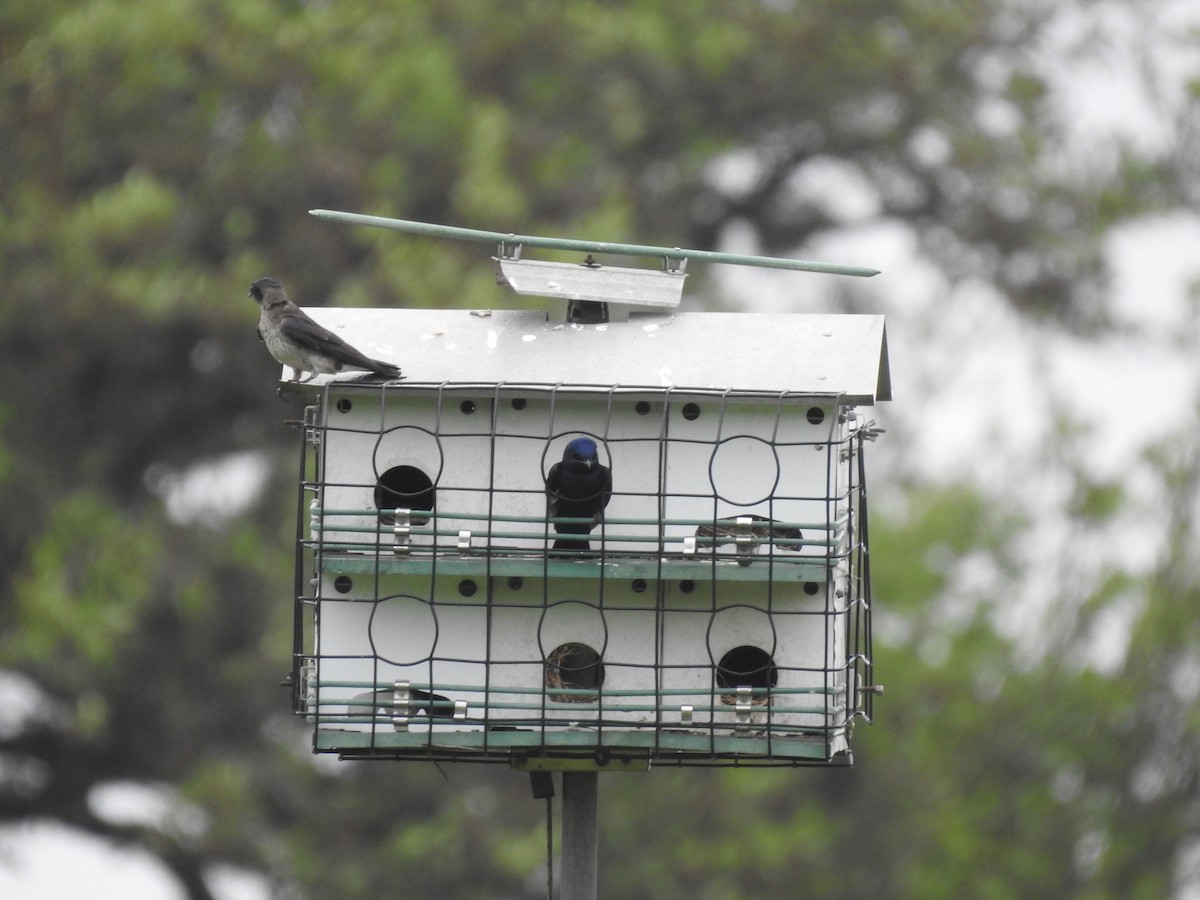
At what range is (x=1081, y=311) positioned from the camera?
19.0m

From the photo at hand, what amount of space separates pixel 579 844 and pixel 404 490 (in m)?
1.07

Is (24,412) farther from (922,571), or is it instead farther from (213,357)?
(922,571)

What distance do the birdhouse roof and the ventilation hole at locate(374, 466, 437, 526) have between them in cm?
26

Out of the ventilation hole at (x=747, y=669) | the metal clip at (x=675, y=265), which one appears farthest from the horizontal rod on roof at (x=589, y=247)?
the ventilation hole at (x=747, y=669)

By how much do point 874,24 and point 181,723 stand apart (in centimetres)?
915

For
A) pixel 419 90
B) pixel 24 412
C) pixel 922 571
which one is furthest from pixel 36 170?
pixel 922 571

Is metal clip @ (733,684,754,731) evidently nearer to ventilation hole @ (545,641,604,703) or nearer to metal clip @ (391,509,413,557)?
ventilation hole @ (545,641,604,703)

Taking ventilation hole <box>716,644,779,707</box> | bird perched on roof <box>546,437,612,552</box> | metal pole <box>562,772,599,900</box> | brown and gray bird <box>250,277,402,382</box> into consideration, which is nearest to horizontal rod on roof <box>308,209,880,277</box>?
brown and gray bird <box>250,277,402,382</box>

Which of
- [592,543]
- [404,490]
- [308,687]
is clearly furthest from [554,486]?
A: [308,687]

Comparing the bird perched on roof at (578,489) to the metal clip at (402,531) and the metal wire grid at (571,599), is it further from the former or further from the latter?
the metal clip at (402,531)

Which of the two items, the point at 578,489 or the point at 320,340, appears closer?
the point at 578,489

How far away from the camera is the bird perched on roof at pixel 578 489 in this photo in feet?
17.2

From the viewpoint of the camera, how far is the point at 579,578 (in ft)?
17.5

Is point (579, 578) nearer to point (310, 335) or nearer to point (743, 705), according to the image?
Result: point (743, 705)
